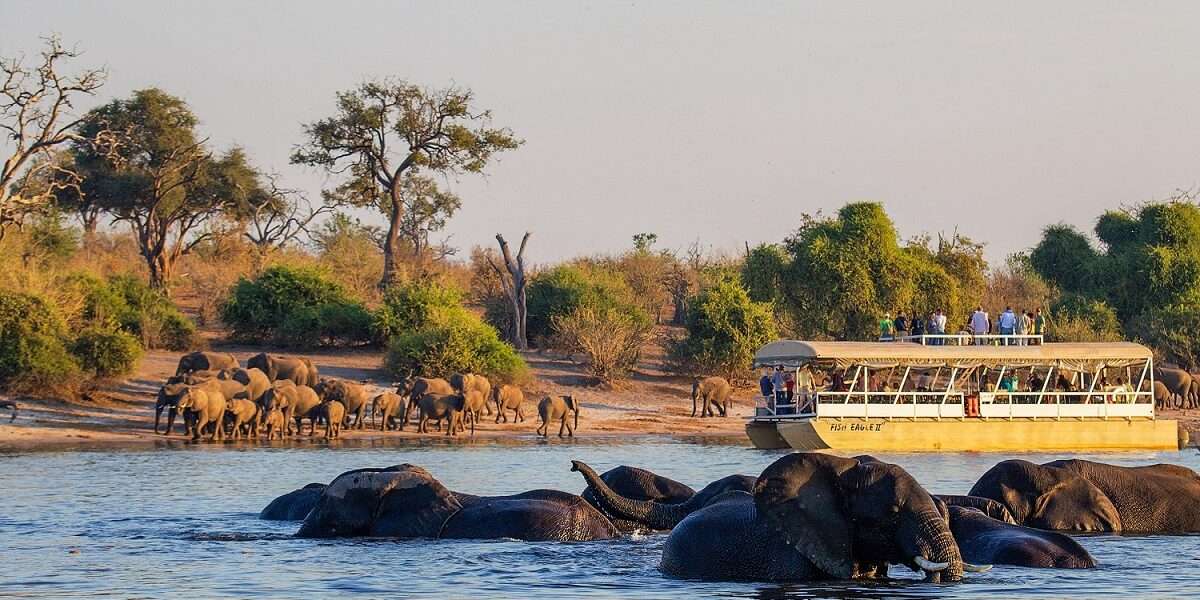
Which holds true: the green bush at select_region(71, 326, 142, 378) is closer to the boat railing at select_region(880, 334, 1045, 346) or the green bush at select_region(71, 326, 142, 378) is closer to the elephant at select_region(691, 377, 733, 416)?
the elephant at select_region(691, 377, 733, 416)

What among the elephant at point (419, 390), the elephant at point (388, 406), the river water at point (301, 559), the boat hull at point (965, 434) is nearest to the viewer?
the river water at point (301, 559)

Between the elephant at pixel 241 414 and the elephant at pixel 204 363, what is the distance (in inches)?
130

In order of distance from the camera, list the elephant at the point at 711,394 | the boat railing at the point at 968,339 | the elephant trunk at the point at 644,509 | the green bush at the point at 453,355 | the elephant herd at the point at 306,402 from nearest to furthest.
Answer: the elephant trunk at the point at 644,509 → the elephant herd at the point at 306,402 → the boat railing at the point at 968,339 → the elephant at the point at 711,394 → the green bush at the point at 453,355

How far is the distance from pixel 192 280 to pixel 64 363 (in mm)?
18604

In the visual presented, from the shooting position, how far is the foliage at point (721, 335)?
4228cm

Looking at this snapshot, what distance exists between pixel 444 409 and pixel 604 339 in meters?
7.04

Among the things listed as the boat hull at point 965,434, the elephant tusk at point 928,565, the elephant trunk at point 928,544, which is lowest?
the elephant tusk at point 928,565

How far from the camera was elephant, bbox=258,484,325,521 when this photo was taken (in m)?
17.5

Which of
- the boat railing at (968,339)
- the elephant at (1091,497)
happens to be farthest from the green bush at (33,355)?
the elephant at (1091,497)

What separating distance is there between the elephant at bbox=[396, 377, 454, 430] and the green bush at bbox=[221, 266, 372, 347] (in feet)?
22.5

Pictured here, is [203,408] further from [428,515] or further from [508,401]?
[428,515]

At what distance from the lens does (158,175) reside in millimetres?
53781

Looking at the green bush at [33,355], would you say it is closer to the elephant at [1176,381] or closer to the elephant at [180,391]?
the elephant at [180,391]

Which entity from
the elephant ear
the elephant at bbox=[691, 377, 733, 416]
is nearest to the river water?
the elephant ear
